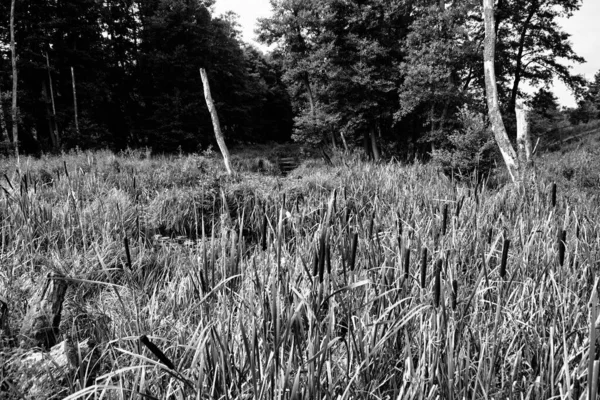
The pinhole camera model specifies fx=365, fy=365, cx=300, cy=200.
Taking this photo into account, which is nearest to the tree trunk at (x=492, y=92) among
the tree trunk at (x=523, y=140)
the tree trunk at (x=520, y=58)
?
the tree trunk at (x=523, y=140)

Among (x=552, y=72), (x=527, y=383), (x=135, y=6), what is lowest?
(x=527, y=383)

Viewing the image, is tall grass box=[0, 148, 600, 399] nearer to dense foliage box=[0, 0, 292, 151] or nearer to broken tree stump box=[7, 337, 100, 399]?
broken tree stump box=[7, 337, 100, 399]

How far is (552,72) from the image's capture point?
68.0 feet

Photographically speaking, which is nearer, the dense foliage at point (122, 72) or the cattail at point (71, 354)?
the cattail at point (71, 354)

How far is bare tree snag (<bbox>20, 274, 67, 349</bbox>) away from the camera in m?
1.79

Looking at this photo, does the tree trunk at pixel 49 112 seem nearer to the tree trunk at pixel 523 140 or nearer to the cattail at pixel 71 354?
the tree trunk at pixel 523 140

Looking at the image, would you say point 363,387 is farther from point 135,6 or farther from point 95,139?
point 135,6

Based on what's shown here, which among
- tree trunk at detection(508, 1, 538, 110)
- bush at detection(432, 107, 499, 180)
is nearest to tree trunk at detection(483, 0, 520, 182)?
bush at detection(432, 107, 499, 180)

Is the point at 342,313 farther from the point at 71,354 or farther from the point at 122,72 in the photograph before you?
the point at 122,72

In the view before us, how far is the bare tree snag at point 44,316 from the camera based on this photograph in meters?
1.79

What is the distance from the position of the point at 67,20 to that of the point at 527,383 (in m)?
26.1

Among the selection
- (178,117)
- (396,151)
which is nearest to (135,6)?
(178,117)

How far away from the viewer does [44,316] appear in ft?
6.21

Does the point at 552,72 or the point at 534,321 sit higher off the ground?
the point at 552,72
